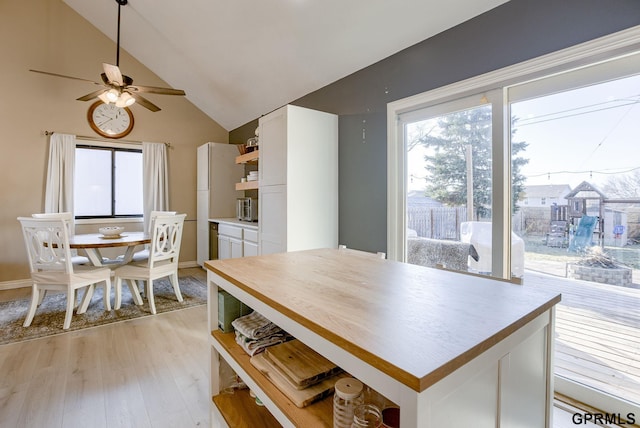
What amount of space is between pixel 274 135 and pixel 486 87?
186 centimetres

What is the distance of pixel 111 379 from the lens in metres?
1.97

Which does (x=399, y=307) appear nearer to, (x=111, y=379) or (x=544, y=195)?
(x=544, y=195)

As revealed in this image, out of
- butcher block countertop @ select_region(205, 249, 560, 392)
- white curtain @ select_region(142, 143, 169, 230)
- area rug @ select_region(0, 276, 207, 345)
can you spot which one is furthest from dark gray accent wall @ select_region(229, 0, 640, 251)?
white curtain @ select_region(142, 143, 169, 230)

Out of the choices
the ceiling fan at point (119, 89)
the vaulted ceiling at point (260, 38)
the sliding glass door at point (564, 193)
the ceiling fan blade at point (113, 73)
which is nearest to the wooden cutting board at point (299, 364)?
the sliding glass door at point (564, 193)

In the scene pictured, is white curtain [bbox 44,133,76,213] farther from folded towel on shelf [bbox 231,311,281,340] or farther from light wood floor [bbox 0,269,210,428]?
folded towel on shelf [bbox 231,311,281,340]

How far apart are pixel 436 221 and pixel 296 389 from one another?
1850 mm

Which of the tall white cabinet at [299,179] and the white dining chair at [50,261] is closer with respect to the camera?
the white dining chair at [50,261]

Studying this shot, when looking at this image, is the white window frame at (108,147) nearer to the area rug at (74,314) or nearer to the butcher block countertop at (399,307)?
the area rug at (74,314)

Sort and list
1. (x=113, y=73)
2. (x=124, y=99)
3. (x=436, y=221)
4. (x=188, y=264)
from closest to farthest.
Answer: (x=436, y=221) → (x=113, y=73) → (x=124, y=99) → (x=188, y=264)

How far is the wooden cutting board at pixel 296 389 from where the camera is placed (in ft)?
2.95

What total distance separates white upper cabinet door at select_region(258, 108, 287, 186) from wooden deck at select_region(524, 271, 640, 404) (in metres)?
2.18

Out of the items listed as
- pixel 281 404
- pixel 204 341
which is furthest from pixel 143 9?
pixel 281 404

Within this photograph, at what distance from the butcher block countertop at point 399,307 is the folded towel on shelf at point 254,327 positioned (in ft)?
0.73

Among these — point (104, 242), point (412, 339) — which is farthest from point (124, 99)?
point (412, 339)
